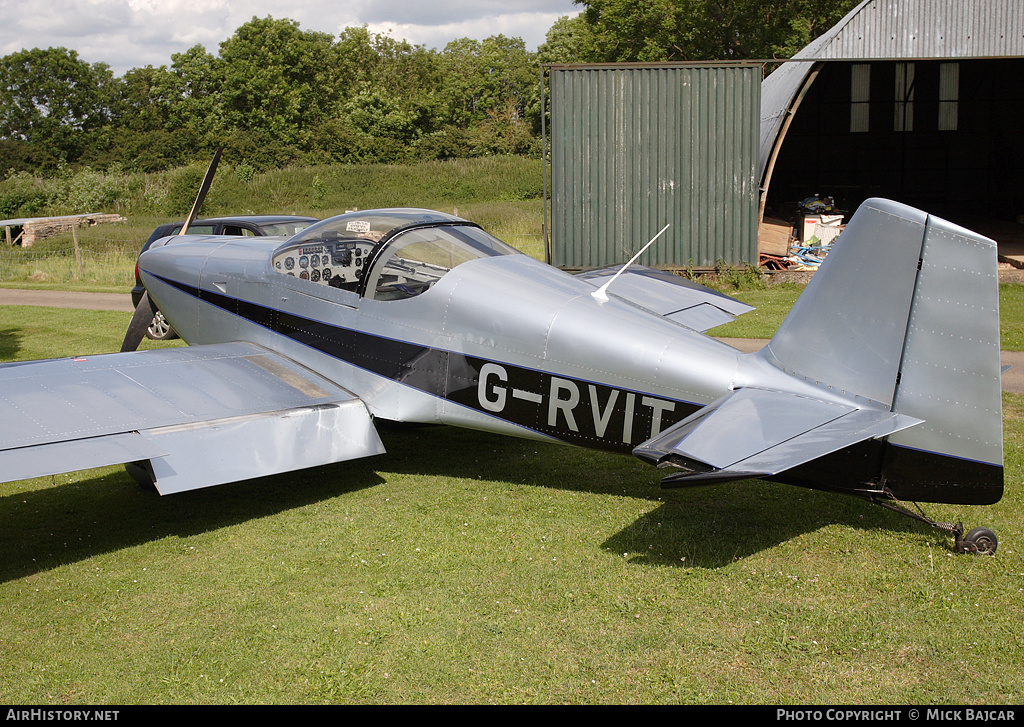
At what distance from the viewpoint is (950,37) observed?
48.4ft

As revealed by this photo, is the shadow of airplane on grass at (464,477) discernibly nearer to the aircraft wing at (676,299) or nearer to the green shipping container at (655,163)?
the aircraft wing at (676,299)

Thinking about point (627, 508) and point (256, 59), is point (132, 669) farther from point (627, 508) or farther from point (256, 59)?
point (256, 59)

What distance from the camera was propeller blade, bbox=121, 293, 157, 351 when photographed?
26.4ft

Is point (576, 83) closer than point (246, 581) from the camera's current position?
No

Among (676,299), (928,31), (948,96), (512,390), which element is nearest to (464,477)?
(512,390)

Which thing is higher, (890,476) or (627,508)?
(890,476)

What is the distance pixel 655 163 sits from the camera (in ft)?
51.9

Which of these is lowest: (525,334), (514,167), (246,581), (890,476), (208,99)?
(246,581)

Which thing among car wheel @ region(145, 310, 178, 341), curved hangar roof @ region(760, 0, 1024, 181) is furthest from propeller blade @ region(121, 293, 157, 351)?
curved hangar roof @ region(760, 0, 1024, 181)

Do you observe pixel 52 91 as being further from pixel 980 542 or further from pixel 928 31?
pixel 980 542

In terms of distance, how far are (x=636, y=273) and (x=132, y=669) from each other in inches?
222

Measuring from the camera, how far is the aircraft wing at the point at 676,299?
708cm

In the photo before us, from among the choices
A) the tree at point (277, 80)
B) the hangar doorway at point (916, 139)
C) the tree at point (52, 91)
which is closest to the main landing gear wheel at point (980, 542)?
the hangar doorway at point (916, 139)

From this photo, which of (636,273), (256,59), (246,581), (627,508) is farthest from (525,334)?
(256,59)
